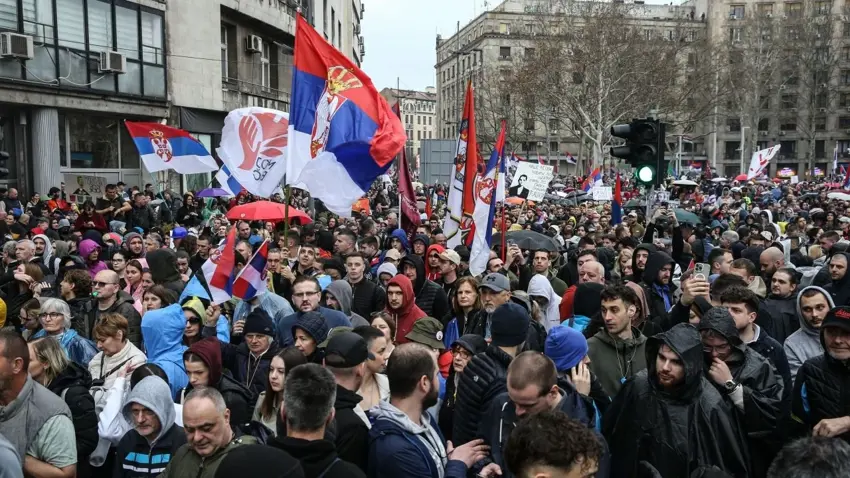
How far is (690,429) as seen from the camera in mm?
3885

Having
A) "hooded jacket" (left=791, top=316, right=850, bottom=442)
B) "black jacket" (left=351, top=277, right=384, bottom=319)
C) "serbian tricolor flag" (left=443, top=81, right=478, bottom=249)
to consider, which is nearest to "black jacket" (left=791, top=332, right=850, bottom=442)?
"hooded jacket" (left=791, top=316, right=850, bottom=442)

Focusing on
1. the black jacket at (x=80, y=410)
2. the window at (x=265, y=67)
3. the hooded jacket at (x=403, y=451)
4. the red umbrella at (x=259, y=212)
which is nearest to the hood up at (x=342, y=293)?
the black jacket at (x=80, y=410)

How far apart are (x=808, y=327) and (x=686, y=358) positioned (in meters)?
2.18

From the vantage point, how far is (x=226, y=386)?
4738mm

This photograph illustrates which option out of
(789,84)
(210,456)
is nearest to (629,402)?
(210,456)

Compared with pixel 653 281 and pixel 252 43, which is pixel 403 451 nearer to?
pixel 653 281

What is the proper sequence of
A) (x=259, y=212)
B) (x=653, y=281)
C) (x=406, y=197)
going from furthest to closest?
(x=259, y=212)
(x=406, y=197)
(x=653, y=281)

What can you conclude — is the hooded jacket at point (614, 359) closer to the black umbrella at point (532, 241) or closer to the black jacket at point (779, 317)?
the black jacket at point (779, 317)

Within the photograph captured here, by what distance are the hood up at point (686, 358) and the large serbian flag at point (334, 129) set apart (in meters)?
3.75

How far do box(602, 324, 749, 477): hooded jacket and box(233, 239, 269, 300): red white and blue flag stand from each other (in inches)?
141

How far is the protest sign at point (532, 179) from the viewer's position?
1716 cm

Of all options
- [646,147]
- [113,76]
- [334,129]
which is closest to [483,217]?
[646,147]

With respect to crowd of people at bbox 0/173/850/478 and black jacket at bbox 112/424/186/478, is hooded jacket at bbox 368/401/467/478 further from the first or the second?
black jacket at bbox 112/424/186/478

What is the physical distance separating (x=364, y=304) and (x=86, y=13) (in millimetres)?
16816
